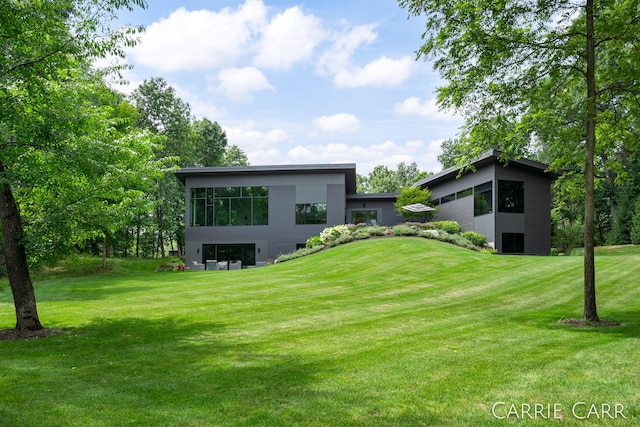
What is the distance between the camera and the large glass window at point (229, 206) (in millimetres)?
31547

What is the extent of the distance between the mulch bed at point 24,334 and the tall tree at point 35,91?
0.50 feet

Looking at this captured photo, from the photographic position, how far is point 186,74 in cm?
2138

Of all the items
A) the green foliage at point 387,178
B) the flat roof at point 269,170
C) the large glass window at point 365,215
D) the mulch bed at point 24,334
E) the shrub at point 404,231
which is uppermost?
the green foliage at point 387,178

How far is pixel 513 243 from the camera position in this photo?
87.6 feet

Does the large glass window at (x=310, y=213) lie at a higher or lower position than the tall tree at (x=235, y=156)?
lower

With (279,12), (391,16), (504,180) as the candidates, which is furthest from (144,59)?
(504,180)

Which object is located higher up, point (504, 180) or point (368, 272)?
point (504, 180)

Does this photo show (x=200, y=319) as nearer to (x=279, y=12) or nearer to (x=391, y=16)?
(x=391, y=16)

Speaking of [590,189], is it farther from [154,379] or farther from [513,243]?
[513,243]

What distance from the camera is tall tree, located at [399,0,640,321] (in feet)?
33.2

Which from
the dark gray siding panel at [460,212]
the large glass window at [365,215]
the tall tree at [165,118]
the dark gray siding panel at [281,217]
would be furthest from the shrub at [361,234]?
the tall tree at [165,118]

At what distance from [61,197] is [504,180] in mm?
22673

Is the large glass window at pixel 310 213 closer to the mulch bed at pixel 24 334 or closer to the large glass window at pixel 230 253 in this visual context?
the large glass window at pixel 230 253

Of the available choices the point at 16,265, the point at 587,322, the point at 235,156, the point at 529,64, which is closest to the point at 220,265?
the point at 16,265
